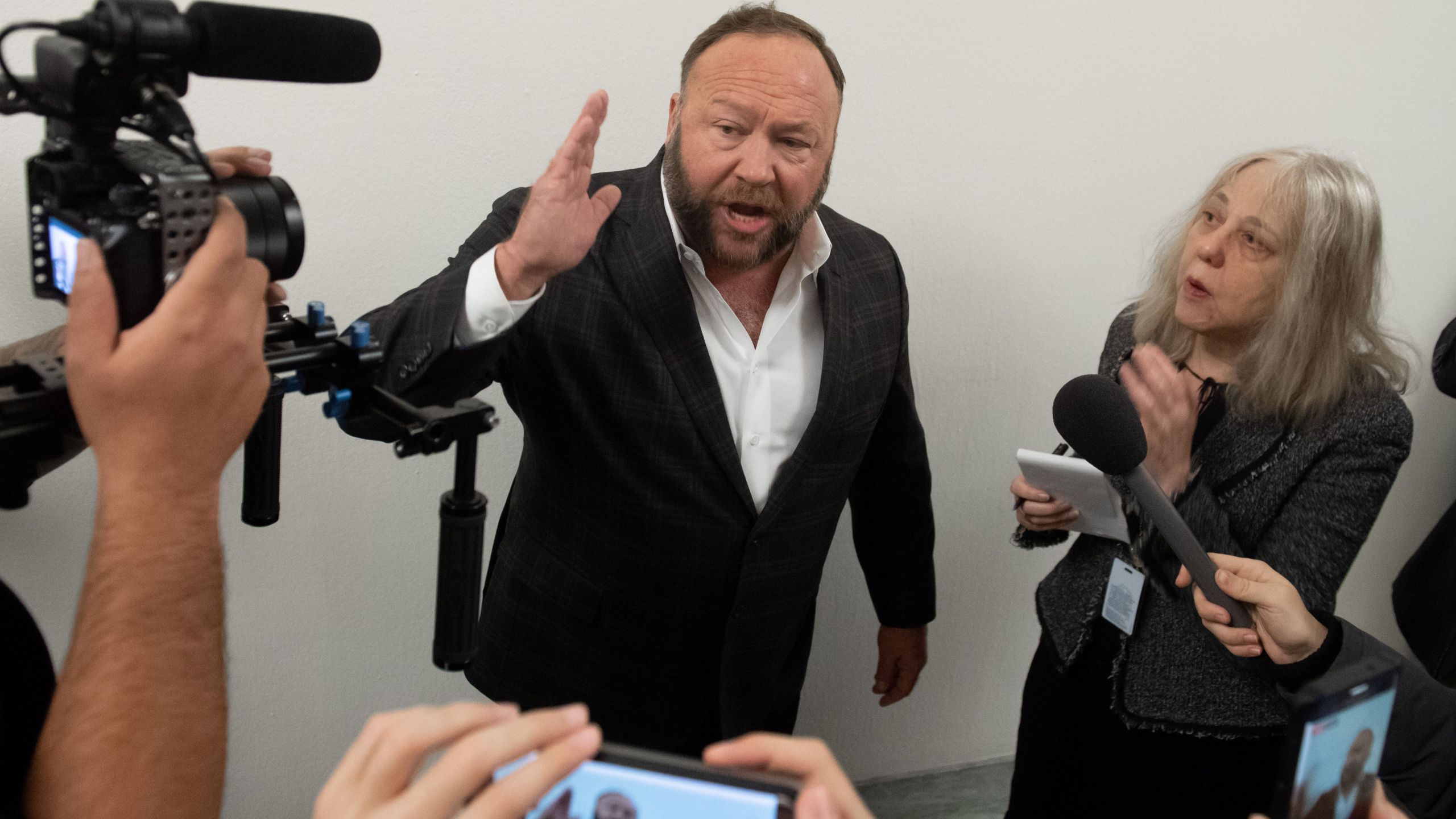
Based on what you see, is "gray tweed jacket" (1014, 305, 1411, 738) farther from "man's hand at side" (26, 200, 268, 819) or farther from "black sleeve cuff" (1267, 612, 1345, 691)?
"man's hand at side" (26, 200, 268, 819)

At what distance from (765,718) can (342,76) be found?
3.91ft

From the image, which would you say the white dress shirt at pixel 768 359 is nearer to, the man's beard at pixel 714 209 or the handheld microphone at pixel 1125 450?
the man's beard at pixel 714 209

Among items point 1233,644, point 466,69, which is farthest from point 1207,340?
point 466,69

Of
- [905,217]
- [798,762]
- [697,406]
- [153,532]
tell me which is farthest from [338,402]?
[905,217]

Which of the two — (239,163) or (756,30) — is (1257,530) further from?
(239,163)

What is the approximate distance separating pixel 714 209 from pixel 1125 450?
65 centimetres

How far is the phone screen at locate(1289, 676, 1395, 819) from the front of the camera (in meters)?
0.68

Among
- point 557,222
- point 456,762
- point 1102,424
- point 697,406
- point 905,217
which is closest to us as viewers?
point 456,762

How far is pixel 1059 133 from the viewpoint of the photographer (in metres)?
2.03

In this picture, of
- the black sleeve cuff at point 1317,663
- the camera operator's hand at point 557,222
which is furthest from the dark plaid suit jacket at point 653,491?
the black sleeve cuff at point 1317,663

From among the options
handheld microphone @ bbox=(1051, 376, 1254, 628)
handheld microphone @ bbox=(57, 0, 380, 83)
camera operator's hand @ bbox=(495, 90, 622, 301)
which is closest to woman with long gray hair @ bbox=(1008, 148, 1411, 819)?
handheld microphone @ bbox=(1051, 376, 1254, 628)

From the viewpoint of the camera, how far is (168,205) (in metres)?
0.68

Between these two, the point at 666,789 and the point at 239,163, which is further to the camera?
the point at 239,163

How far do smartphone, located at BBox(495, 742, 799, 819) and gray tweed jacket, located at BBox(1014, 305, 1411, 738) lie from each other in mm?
1176
